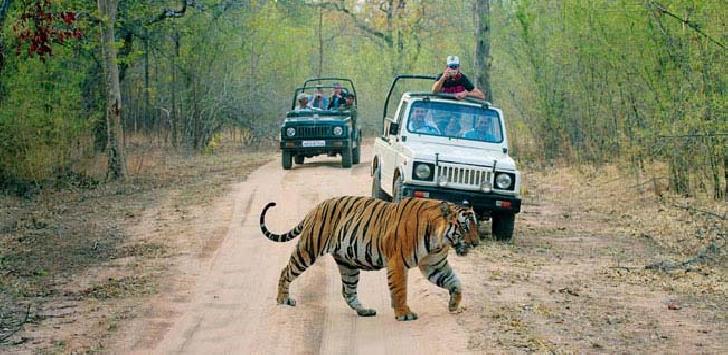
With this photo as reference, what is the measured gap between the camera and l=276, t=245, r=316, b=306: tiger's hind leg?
8.38 metres

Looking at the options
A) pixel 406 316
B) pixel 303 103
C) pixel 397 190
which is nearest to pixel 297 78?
pixel 303 103

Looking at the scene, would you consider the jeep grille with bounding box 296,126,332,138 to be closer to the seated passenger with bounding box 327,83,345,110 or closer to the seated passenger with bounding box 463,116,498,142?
the seated passenger with bounding box 327,83,345,110

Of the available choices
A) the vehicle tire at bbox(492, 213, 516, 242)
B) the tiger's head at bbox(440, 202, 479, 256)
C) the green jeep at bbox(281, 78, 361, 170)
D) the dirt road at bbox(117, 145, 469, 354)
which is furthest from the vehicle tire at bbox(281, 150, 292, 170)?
the tiger's head at bbox(440, 202, 479, 256)

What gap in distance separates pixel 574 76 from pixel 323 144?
5.37 metres

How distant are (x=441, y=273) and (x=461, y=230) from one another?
548 millimetres

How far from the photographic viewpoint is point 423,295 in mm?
8992

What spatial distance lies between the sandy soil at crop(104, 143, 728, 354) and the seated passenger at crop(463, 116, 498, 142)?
1.34 m

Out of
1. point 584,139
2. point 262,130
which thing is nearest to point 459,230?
point 584,139

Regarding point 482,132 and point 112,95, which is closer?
point 482,132

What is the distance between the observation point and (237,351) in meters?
7.28

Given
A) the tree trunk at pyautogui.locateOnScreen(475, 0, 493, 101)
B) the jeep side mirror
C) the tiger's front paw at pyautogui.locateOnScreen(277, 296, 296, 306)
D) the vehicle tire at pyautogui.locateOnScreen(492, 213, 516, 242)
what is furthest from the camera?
the tree trunk at pyautogui.locateOnScreen(475, 0, 493, 101)

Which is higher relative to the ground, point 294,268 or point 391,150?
point 391,150

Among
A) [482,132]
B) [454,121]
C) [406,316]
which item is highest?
[454,121]

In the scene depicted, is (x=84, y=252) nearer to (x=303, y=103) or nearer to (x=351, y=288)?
(x=351, y=288)
